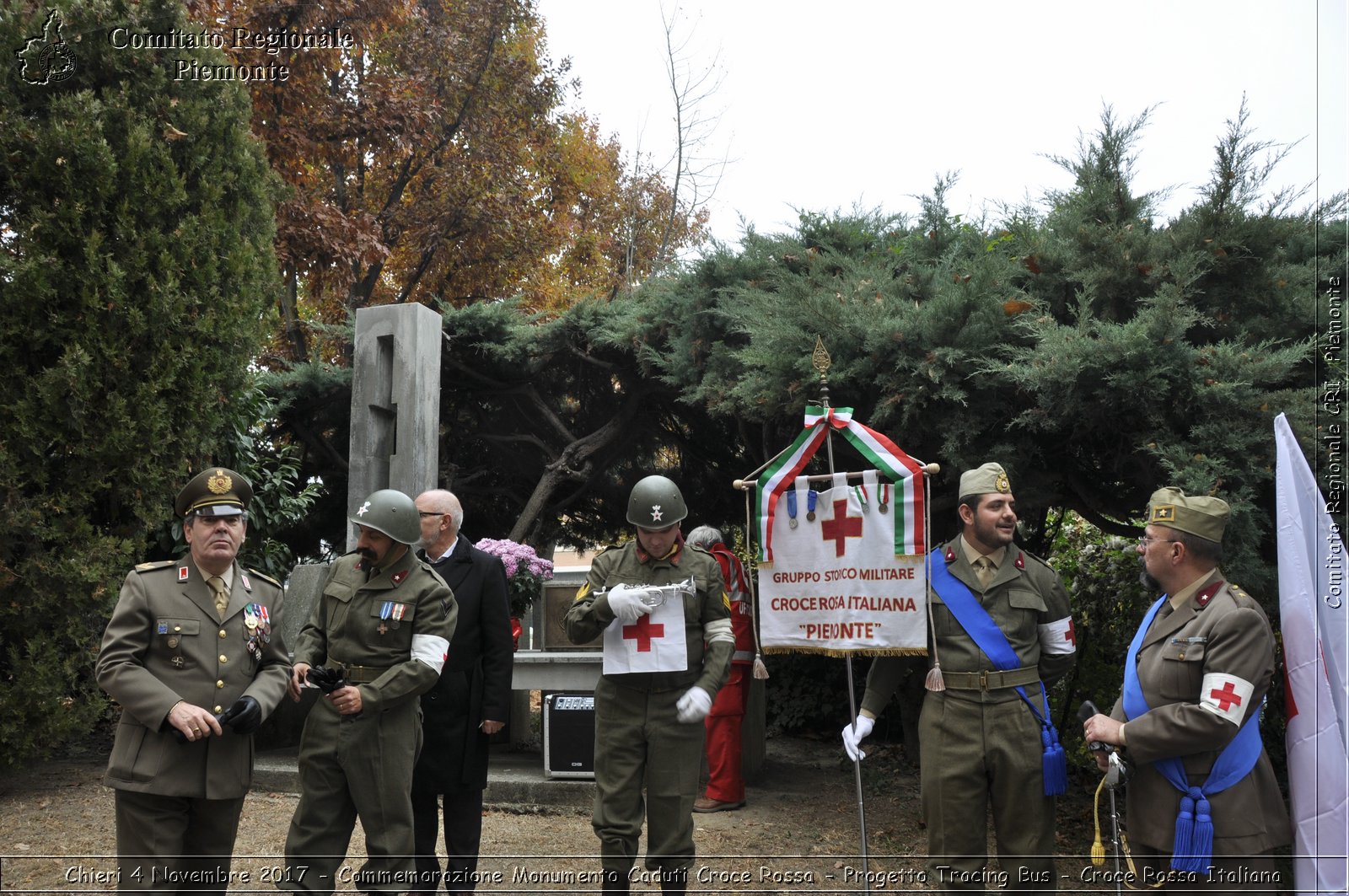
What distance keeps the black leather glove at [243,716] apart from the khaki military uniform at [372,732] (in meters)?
0.46

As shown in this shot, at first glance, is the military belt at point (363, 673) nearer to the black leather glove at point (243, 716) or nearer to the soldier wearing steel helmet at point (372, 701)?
the soldier wearing steel helmet at point (372, 701)

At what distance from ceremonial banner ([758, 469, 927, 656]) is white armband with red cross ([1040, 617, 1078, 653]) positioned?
1.85 ft

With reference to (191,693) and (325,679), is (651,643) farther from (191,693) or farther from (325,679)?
(191,693)

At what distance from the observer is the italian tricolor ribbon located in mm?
5086

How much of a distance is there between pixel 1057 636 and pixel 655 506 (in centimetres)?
195

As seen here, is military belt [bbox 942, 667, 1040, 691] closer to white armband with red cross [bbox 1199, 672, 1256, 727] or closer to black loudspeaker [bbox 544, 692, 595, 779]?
white armband with red cross [bbox 1199, 672, 1256, 727]

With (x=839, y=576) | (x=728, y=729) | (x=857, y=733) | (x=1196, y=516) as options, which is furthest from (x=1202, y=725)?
(x=728, y=729)

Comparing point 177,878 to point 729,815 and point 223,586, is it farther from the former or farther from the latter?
point 729,815

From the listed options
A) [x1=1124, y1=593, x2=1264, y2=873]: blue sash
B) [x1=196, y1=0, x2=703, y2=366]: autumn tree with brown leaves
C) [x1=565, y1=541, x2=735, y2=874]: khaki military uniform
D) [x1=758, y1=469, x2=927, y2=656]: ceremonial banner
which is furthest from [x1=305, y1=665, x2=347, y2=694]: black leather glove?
[x1=196, y1=0, x2=703, y2=366]: autumn tree with brown leaves

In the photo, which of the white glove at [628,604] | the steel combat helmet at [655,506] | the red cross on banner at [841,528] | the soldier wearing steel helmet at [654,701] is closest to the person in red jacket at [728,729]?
the red cross on banner at [841,528]

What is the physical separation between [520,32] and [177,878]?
16806 mm

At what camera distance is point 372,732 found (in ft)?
14.4

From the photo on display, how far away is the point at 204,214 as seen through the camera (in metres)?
7.17

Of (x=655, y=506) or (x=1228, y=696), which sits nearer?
(x=1228, y=696)
